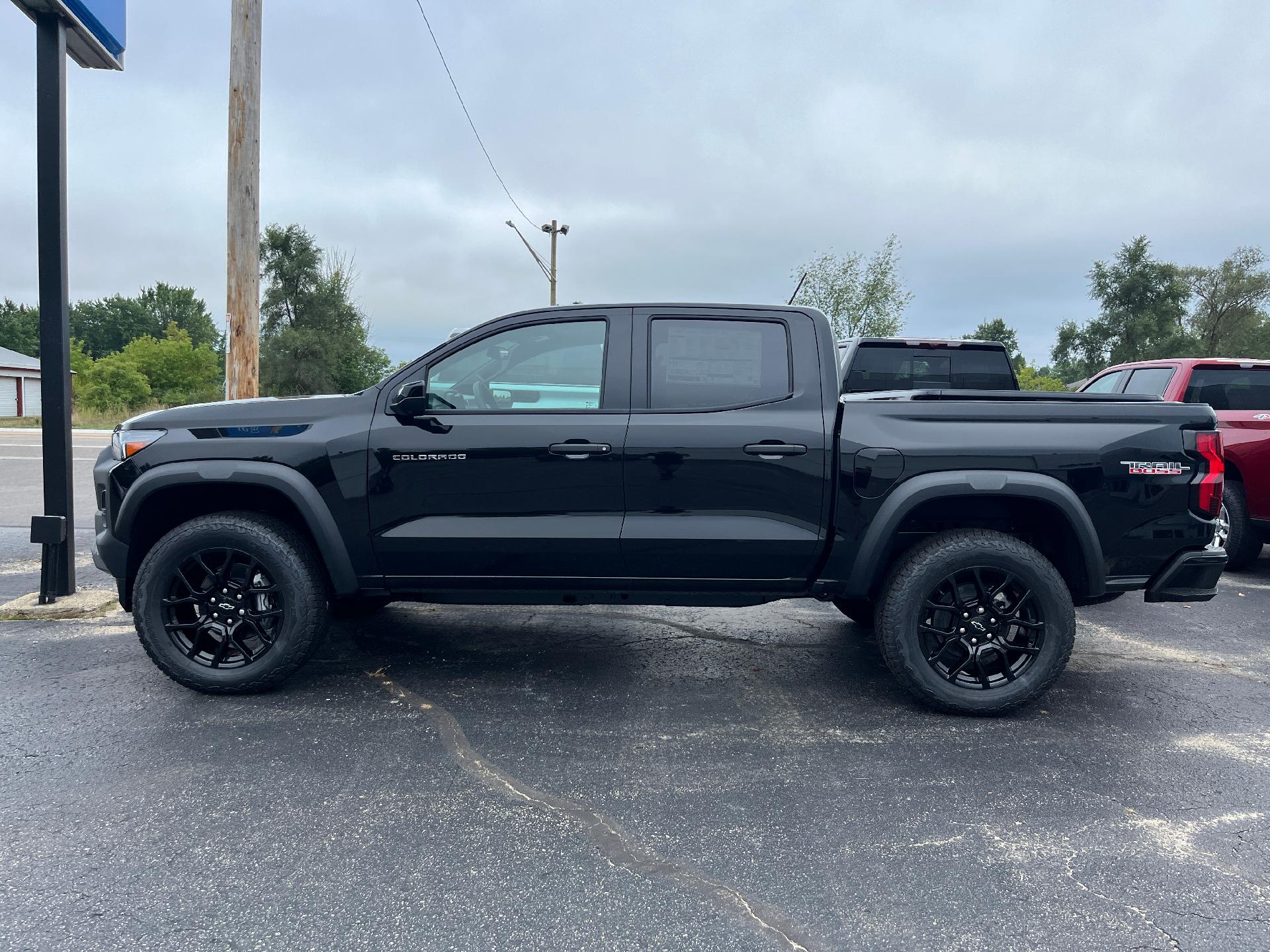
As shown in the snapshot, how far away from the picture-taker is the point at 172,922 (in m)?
2.23

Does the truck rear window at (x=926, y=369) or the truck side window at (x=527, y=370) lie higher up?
the truck rear window at (x=926, y=369)

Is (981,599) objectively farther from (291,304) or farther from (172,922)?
(291,304)

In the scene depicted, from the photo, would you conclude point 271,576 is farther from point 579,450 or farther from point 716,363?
point 716,363

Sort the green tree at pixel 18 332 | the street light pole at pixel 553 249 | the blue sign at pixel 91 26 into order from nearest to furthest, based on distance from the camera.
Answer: the blue sign at pixel 91 26
the street light pole at pixel 553 249
the green tree at pixel 18 332

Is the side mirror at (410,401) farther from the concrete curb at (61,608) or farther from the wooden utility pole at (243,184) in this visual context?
the wooden utility pole at (243,184)

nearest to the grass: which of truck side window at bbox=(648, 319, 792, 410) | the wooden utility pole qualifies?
the wooden utility pole

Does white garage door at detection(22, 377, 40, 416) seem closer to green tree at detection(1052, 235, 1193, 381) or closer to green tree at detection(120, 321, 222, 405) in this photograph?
green tree at detection(120, 321, 222, 405)

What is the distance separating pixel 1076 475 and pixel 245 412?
156 inches

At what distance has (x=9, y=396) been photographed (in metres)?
45.8

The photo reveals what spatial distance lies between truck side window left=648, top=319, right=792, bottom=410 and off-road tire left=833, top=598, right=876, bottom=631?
1720mm

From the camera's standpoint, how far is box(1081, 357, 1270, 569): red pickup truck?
6742 mm

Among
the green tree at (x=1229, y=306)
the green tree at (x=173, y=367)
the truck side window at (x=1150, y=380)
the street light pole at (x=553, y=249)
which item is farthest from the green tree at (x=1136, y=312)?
the green tree at (x=173, y=367)

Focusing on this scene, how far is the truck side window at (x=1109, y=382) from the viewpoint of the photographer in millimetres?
8383

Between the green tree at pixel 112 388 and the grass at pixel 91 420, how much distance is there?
1.75 ft
